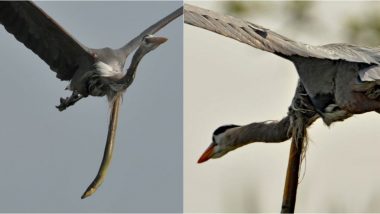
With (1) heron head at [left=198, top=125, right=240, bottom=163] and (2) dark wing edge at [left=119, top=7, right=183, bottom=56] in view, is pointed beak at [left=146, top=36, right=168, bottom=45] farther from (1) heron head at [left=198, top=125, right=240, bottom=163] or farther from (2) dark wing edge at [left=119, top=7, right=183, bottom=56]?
(1) heron head at [left=198, top=125, right=240, bottom=163]

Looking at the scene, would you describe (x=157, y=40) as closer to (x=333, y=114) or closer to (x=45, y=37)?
(x=45, y=37)

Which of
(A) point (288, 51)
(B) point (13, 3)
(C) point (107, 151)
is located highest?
(B) point (13, 3)

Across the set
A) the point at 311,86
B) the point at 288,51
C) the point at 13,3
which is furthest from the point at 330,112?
the point at 13,3

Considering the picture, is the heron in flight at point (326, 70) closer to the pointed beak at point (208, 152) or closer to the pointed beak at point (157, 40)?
the pointed beak at point (157, 40)

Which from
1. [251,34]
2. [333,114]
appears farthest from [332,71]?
[251,34]

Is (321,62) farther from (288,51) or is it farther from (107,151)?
(107,151)

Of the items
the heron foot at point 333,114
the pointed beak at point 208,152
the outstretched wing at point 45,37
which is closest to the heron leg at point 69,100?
the outstretched wing at point 45,37
